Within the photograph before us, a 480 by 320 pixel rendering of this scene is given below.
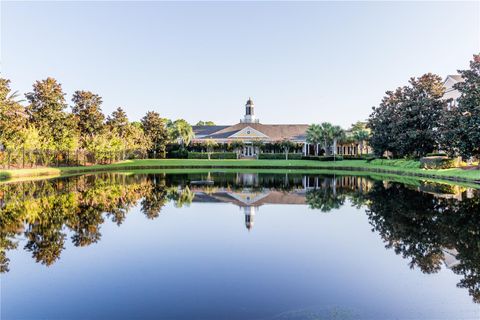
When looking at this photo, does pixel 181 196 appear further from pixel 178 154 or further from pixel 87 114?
pixel 178 154

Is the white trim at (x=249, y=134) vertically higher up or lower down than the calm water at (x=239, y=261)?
higher up

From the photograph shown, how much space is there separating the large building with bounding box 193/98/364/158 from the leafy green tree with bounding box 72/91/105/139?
23454 mm

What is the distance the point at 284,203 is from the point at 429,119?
28.8 m

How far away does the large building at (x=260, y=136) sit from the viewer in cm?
7388

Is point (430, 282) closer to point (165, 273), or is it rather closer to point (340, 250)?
point (340, 250)

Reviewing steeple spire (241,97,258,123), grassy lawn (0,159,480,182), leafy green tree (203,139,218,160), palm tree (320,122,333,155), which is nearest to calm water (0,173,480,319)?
grassy lawn (0,159,480,182)

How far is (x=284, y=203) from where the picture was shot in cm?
1847

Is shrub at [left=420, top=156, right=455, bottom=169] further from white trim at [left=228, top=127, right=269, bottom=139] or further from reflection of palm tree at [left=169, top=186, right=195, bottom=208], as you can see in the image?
white trim at [left=228, top=127, right=269, bottom=139]

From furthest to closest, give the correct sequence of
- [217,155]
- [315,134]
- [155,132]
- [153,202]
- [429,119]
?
[155,132], [217,155], [315,134], [429,119], [153,202]

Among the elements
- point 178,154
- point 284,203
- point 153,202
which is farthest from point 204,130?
point 284,203

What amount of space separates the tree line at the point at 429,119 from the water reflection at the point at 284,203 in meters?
9.42

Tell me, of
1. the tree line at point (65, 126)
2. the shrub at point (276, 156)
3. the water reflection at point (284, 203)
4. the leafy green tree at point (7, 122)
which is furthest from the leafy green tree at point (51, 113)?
the shrub at point (276, 156)

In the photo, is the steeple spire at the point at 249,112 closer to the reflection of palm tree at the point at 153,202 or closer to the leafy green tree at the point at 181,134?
the leafy green tree at the point at 181,134

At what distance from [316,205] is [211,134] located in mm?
64243
